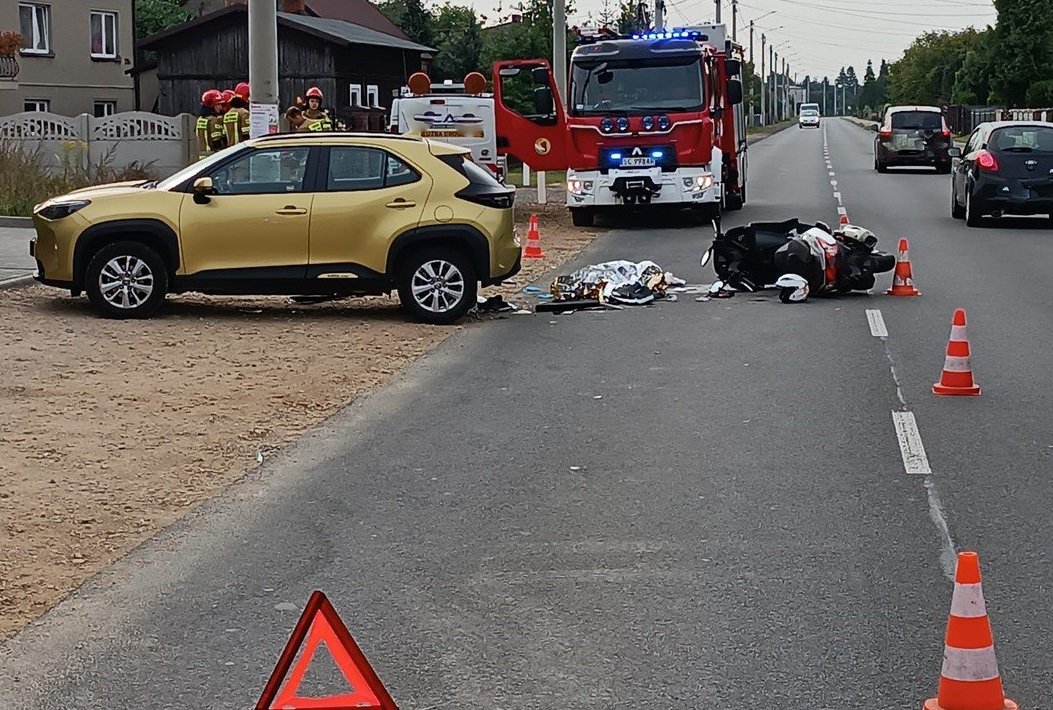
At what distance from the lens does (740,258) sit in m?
16.9

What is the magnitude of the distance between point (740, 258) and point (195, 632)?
1157 cm

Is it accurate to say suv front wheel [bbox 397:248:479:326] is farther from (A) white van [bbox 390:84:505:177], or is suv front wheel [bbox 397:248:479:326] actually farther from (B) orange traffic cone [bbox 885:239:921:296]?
(A) white van [bbox 390:84:505:177]

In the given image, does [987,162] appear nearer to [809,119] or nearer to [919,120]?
[919,120]

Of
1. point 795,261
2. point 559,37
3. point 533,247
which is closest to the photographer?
point 795,261

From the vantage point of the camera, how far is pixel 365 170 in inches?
→ 576

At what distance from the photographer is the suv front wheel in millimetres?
14562

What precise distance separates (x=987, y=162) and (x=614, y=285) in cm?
1013

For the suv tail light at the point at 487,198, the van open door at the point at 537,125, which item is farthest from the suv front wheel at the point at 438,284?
the van open door at the point at 537,125

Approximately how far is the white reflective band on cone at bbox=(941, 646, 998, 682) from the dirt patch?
3.34 metres

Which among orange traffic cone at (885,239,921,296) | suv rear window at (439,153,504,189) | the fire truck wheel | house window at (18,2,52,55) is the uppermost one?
house window at (18,2,52,55)

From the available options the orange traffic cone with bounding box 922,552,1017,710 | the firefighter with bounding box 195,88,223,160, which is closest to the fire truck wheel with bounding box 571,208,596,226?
the firefighter with bounding box 195,88,223,160

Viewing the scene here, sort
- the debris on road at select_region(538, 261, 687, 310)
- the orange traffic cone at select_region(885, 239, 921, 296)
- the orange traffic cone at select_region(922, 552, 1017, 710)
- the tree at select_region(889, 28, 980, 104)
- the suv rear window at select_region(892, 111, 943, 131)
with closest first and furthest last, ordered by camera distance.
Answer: the orange traffic cone at select_region(922, 552, 1017, 710) → the debris on road at select_region(538, 261, 687, 310) → the orange traffic cone at select_region(885, 239, 921, 296) → the suv rear window at select_region(892, 111, 943, 131) → the tree at select_region(889, 28, 980, 104)

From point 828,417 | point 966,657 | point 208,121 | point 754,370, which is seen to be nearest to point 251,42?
point 208,121

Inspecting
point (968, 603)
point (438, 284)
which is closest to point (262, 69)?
point (438, 284)
